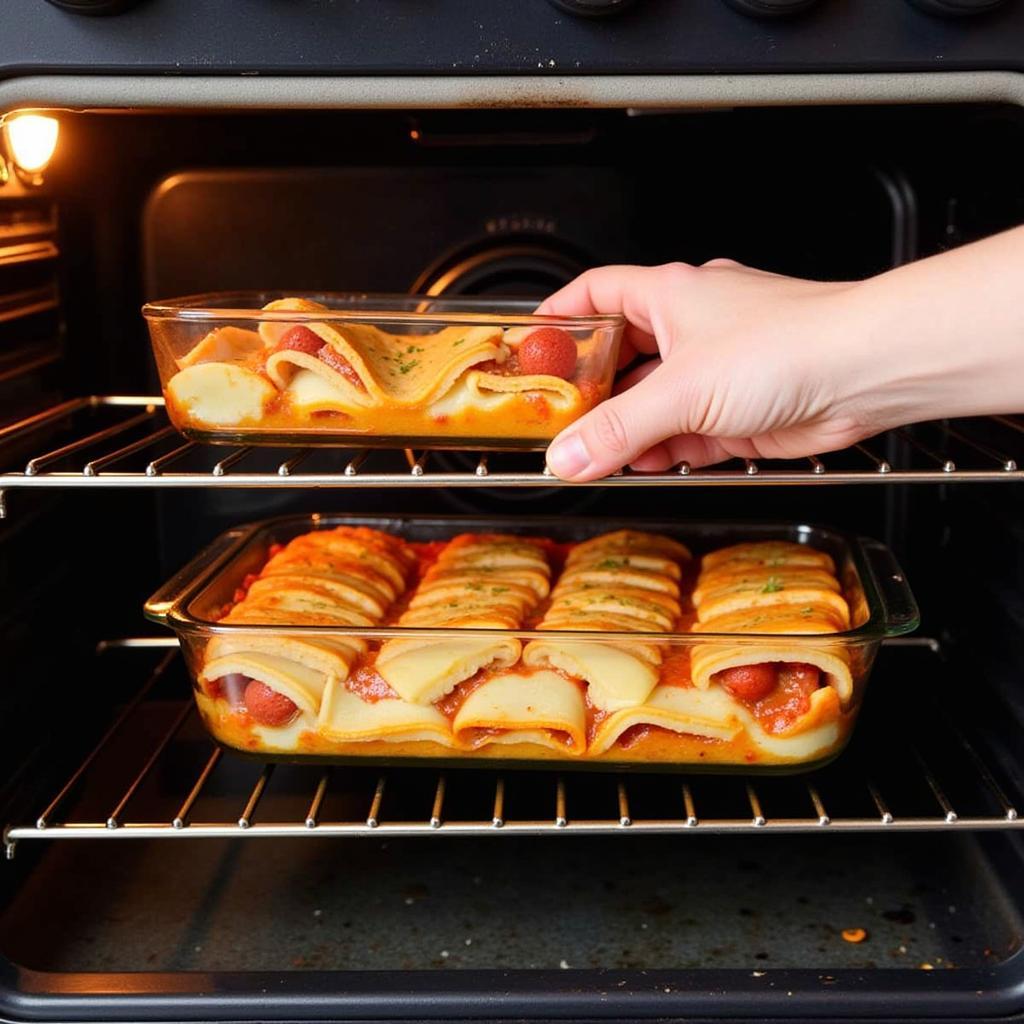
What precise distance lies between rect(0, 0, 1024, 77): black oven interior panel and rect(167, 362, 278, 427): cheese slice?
24 centimetres

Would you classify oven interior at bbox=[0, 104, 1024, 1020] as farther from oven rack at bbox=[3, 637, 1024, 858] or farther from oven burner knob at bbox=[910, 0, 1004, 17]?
oven burner knob at bbox=[910, 0, 1004, 17]

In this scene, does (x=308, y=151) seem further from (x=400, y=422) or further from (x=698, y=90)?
(x=698, y=90)

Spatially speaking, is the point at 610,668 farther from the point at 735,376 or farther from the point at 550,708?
the point at 735,376

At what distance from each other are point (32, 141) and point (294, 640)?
507mm

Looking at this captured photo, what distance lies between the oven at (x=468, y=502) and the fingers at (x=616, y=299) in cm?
15

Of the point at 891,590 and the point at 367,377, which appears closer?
the point at 367,377

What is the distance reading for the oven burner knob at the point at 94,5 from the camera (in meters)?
0.78

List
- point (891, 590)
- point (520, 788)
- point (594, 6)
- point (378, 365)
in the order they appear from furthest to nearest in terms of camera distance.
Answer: point (520, 788), point (891, 590), point (378, 365), point (594, 6)

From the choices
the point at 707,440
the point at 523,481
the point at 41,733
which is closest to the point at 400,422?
the point at 523,481

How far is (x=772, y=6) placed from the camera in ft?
2.57

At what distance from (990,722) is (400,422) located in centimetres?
65

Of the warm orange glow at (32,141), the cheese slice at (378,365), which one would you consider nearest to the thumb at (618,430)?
the cheese slice at (378,365)

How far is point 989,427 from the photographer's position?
118 centimetres

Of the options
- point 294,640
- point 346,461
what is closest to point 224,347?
point 294,640
